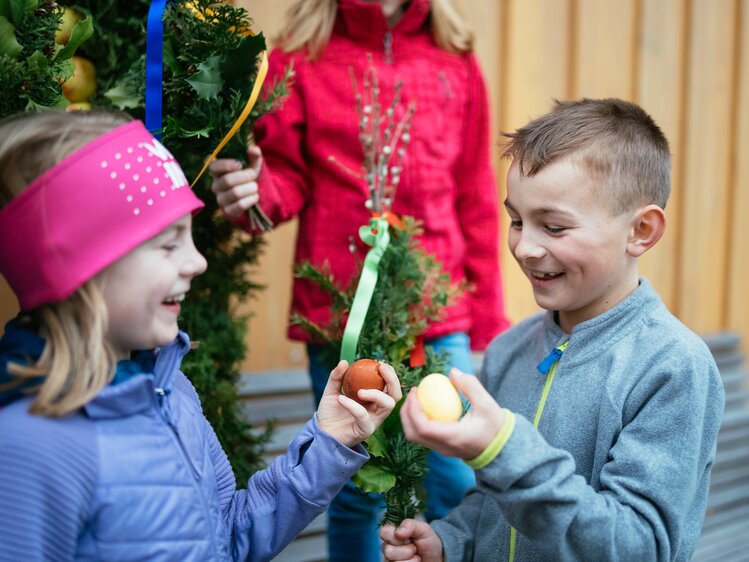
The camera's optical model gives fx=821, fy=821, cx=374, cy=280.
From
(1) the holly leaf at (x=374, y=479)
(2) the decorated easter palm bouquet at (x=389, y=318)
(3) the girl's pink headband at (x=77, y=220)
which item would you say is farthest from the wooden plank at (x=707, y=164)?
(3) the girl's pink headband at (x=77, y=220)

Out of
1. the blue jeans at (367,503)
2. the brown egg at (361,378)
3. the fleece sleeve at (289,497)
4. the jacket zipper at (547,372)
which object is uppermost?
the brown egg at (361,378)

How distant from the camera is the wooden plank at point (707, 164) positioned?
5.12 m

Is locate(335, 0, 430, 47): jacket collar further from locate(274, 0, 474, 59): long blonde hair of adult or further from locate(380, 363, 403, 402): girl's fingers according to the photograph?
locate(380, 363, 403, 402): girl's fingers

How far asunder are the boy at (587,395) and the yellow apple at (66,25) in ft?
3.55

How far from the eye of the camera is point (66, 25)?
1.94m

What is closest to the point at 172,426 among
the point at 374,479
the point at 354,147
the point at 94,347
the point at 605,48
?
the point at 94,347

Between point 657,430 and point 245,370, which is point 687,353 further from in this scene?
point 245,370

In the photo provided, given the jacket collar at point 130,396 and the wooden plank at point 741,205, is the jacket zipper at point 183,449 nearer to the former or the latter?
the jacket collar at point 130,396

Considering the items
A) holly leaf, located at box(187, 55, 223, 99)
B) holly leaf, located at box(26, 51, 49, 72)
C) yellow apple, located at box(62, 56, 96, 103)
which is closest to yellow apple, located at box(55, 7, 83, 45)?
yellow apple, located at box(62, 56, 96, 103)

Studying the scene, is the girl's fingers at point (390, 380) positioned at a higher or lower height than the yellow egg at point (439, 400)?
A: lower

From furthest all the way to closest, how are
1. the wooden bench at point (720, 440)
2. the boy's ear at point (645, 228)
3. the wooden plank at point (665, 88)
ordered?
the wooden plank at point (665, 88) → the wooden bench at point (720, 440) → the boy's ear at point (645, 228)

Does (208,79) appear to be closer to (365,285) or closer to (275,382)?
(365,285)

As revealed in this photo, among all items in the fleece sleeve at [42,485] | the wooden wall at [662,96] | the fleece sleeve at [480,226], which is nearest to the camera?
the fleece sleeve at [42,485]

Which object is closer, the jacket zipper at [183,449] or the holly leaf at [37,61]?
the jacket zipper at [183,449]
